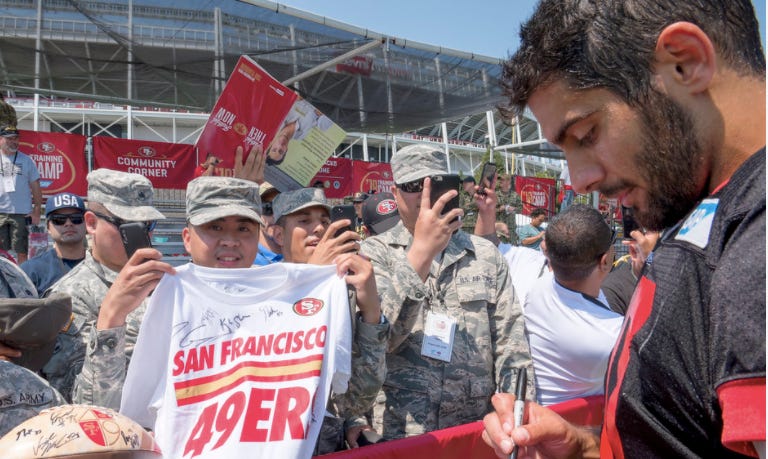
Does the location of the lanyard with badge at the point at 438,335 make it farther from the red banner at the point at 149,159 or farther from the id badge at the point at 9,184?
the red banner at the point at 149,159

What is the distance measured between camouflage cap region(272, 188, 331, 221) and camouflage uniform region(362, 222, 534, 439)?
646mm

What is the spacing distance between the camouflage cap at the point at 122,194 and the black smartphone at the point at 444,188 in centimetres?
172

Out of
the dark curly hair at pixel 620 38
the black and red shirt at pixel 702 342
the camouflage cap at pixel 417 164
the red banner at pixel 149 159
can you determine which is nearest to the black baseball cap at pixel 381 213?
the camouflage cap at pixel 417 164

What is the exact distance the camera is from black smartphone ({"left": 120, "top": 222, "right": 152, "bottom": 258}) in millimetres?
2424

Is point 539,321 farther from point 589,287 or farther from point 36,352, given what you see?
point 36,352

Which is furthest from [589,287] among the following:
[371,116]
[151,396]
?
[371,116]

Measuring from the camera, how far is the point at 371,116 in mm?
9023

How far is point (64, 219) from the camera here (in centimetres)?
470

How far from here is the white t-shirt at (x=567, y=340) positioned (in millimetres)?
2754

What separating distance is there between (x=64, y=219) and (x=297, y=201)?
2.50 meters

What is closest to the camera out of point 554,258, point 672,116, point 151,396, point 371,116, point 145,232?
point 672,116

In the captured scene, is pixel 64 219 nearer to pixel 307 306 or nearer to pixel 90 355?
pixel 90 355

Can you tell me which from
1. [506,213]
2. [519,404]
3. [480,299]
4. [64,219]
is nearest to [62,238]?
[64,219]

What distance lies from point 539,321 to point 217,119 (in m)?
2.35
